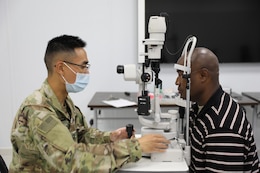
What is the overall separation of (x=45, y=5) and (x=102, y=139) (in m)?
2.28

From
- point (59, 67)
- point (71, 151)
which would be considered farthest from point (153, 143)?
point (59, 67)

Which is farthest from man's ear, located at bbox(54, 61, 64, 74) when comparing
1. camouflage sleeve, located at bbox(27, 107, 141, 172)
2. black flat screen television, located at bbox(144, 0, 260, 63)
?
black flat screen television, located at bbox(144, 0, 260, 63)

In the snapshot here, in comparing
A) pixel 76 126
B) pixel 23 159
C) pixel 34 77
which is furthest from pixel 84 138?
pixel 34 77

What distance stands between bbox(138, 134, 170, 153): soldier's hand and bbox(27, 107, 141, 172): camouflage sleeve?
28 mm

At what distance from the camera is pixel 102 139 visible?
61.2 inches

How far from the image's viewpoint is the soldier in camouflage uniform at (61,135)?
111cm

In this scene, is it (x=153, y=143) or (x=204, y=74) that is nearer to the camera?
(x=153, y=143)

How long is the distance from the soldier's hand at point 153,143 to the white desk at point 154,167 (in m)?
0.06

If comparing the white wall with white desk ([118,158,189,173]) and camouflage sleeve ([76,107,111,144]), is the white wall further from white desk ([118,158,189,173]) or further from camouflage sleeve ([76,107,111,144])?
Result: white desk ([118,158,189,173])

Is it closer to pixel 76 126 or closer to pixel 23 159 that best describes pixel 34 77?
pixel 76 126

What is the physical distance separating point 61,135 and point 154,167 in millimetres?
405

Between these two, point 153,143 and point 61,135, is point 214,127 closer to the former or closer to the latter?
point 153,143

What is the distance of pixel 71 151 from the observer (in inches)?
43.4

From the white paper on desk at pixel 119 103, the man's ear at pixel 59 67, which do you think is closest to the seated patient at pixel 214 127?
the man's ear at pixel 59 67
